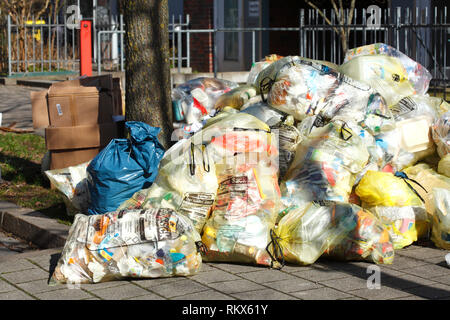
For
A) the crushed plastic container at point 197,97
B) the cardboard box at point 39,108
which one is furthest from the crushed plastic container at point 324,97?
the cardboard box at point 39,108

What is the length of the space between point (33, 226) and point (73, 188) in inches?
16.6

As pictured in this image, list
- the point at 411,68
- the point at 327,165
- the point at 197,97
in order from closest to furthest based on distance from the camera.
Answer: the point at 327,165 → the point at 411,68 → the point at 197,97

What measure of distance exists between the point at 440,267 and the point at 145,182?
2.17 metres

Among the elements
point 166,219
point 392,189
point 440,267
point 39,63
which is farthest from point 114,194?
point 39,63

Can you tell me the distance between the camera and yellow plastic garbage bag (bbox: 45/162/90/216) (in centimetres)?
561

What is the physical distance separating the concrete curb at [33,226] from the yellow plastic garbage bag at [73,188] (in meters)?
0.19

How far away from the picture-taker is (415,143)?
228 inches

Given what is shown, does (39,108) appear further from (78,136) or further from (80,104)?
(78,136)

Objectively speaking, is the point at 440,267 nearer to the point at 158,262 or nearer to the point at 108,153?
the point at 158,262

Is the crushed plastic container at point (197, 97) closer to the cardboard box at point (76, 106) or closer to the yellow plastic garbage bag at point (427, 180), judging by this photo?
the cardboard box at point (76, 106)

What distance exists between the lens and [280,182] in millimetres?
5281

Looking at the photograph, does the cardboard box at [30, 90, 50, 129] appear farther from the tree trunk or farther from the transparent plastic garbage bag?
the transparent plastic garbage bag

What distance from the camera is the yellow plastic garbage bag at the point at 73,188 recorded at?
561cm

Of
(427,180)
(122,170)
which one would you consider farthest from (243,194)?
(427,180)
